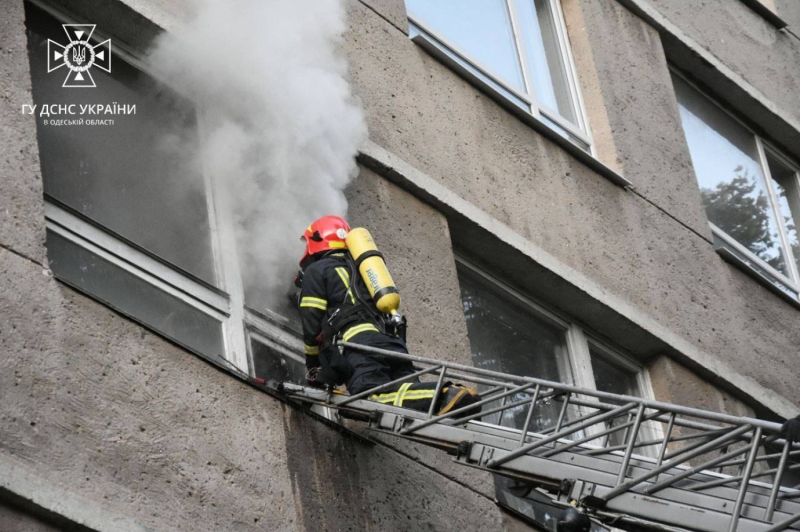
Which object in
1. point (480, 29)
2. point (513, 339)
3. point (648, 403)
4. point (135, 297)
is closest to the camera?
point (648, 403)

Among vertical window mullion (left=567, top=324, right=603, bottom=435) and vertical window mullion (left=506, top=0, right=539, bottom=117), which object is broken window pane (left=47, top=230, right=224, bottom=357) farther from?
vertical window mullion (left=506, top=0, right=539, bottom=117)

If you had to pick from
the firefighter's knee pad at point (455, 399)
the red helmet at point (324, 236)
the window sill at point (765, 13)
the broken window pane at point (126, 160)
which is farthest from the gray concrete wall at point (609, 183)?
the firefighter's knee pad at point (455, 399)

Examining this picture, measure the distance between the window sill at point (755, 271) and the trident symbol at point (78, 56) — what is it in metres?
5.93

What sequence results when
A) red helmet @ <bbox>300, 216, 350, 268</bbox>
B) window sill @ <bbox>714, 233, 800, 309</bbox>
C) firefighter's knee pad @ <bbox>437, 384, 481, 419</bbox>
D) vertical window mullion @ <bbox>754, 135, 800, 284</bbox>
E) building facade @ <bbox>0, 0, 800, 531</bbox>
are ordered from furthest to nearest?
vertical window mullion @ <bbox>754, 135, 800, 284</bbox> < window sill @ <bbox>714, 233, 800, 309</bbox> < red helmet @ <bbox>300, 216, 350, 268</bbox> < firefighter's knee pad @ <bbox>437, 384, 481, 419</bbox> < building facade @ <bbox>0, 0, 800, 531</bbox>

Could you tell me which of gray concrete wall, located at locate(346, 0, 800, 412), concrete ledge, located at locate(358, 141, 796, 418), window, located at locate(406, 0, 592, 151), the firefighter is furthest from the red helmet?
window, located at locate(406, 0, 592, 151)

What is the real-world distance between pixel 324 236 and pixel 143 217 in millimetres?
996

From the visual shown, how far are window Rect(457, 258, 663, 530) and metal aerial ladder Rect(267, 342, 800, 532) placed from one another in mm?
2256

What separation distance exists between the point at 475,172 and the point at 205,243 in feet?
8.49

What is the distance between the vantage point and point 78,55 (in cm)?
780

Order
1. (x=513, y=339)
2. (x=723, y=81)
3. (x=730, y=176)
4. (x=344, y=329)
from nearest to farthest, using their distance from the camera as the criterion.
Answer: (x=344, y=329) → (x=513, y=339) → (x=730, y=176) → (x=723, y=81)

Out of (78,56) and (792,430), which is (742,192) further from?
(792,430)

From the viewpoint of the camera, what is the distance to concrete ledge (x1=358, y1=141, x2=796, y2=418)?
915 cm

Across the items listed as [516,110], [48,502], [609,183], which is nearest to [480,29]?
[516,110]

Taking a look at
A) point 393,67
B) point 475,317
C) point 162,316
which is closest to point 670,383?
point 475,317
